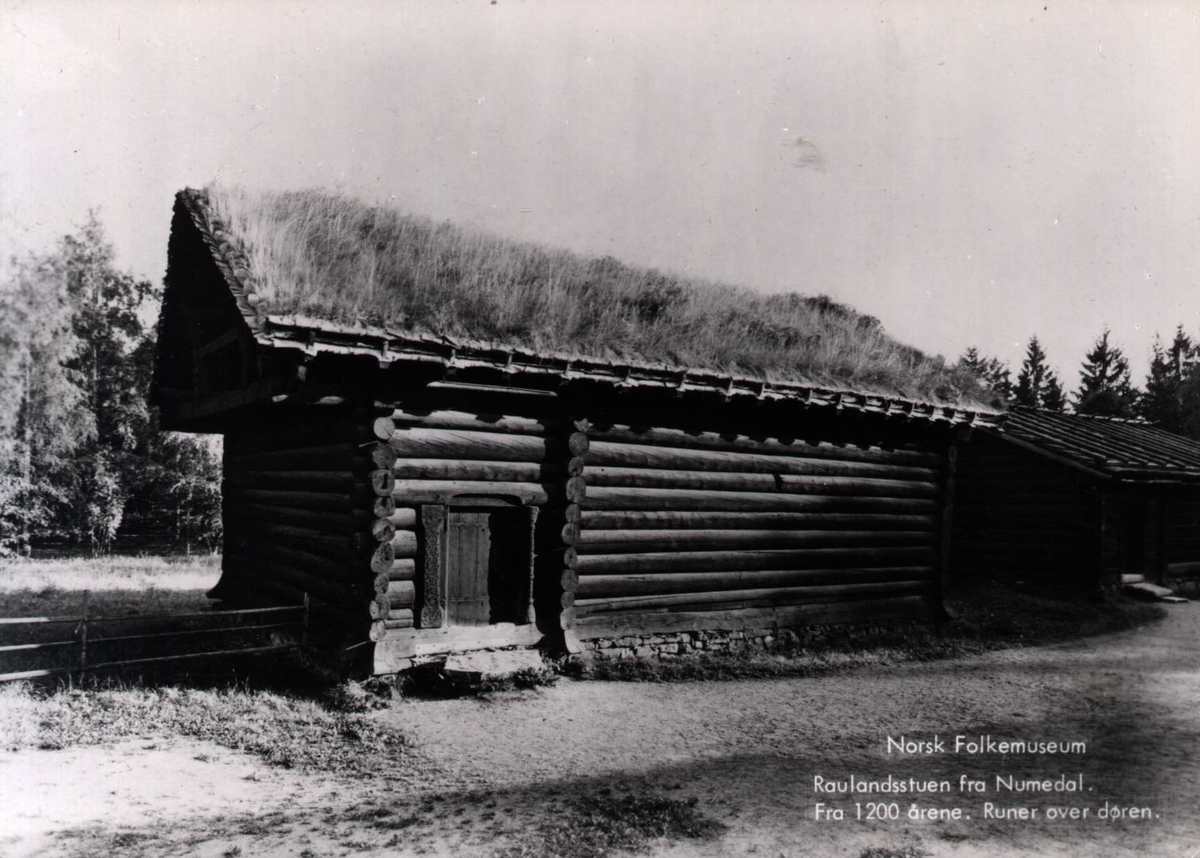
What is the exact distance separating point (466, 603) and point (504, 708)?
58.9 inches

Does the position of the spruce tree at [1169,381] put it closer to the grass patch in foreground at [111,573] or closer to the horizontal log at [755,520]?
the horizontal log at [755,520]

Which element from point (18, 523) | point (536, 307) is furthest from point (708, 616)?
point (18, 523)

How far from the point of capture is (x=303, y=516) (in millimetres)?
10461

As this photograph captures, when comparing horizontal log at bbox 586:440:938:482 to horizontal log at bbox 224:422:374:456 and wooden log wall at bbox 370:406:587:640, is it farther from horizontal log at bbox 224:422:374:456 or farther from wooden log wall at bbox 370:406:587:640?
horizontal log at bbox 224:422:374:456

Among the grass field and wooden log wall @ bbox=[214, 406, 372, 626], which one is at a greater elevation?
wooden log wall @ bbox=[214, 406, 372, 626]

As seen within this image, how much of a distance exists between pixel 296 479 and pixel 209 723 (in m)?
3.90

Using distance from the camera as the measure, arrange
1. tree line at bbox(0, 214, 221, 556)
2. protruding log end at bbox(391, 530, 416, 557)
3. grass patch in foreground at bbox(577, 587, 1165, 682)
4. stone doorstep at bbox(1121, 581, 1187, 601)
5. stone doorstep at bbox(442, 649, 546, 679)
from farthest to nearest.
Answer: tree line at bbox(0, 214, 221, 556), stone doorstep at bbox(1121, 581, 1187, 601), grass patch in foreground at bbox(577, 587, 1165, 682), protruding log end at bbox(391, 530, 416, 557), stone doorstep at bbox(442, 649, 546, 679)

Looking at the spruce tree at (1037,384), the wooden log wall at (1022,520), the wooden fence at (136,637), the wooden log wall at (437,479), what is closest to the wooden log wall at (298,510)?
the wooden log wall at (437,479)

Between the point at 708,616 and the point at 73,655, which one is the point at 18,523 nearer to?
the point at 73,655

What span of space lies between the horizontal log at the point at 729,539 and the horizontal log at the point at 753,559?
9cm

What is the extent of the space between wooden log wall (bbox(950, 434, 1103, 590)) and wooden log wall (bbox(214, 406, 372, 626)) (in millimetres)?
14519

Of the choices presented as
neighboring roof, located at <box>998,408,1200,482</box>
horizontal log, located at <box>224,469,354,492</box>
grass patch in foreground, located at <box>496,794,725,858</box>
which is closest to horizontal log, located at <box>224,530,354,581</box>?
horizontal log, located at <box>224,469,354,492</box>

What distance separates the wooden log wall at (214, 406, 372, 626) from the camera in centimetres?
888

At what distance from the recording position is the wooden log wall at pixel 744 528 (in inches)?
406
